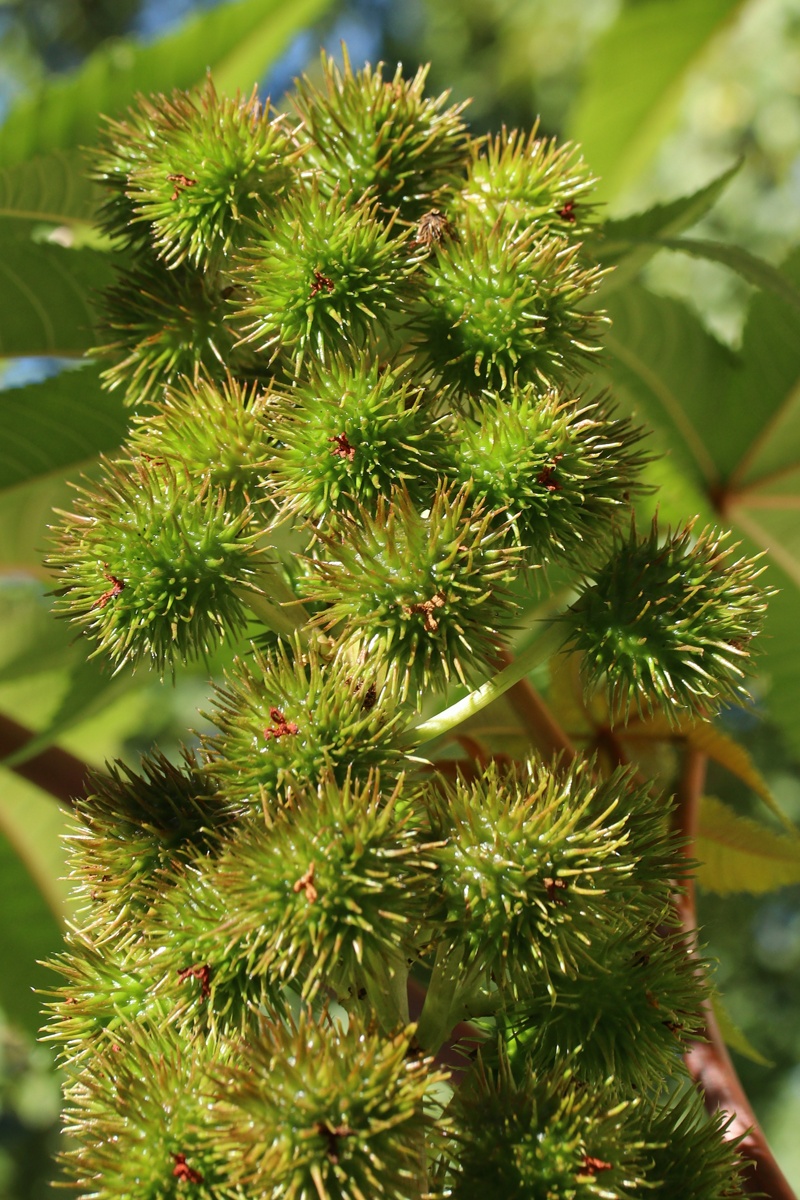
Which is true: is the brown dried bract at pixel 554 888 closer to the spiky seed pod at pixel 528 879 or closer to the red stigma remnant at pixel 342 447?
the spiky seed pod at pixel 528 879

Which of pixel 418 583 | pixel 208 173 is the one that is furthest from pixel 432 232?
pixel 418 583

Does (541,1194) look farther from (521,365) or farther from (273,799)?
(521,365)

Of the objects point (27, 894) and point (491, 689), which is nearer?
point (491, 689)

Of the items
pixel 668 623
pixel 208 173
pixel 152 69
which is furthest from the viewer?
pixel 152 69

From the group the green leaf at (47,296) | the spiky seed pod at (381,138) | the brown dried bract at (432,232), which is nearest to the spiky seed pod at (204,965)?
the brown dried bract at (432,232)

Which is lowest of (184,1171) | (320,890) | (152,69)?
(184,1171)

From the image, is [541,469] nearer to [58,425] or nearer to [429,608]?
[429,608]

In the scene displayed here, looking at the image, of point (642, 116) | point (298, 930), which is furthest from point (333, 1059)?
point (642, 116)
